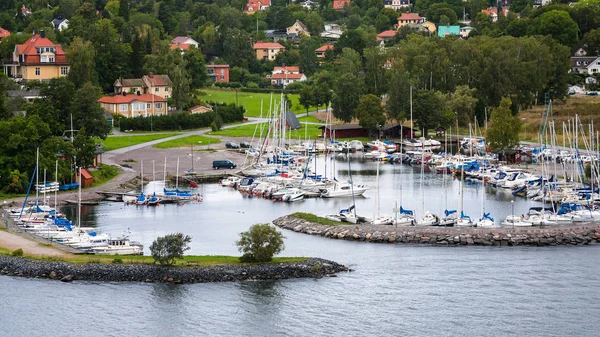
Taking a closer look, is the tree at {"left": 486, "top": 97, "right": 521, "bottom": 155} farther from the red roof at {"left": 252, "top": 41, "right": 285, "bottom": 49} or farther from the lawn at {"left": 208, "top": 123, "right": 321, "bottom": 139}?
the red roof at {"left": 252, "top": 41, "right": 285, "bottom": 49}

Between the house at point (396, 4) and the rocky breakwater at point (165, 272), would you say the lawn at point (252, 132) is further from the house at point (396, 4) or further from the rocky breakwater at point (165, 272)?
the house at point (396, 4)

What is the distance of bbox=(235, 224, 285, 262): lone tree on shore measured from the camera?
42500mm

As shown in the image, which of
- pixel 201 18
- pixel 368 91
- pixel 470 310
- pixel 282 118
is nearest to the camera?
pixel 470 310

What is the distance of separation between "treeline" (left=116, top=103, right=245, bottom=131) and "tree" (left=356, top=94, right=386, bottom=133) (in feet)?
37.5

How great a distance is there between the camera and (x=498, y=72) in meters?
88.9

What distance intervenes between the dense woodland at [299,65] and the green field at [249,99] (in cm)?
201

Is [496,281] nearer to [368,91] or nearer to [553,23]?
[368,91]

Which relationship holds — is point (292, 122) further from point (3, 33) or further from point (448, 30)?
point (448, 30)

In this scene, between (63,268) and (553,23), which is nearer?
(63,268)

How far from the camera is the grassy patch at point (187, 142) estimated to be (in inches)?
3047

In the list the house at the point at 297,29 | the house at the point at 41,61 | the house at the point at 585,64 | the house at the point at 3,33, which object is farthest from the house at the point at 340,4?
the house at the point at 41,61

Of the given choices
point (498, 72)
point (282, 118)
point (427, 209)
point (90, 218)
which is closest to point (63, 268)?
point (90, 218)

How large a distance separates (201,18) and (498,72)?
55.7 meters

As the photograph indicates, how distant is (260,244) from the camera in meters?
42.5
